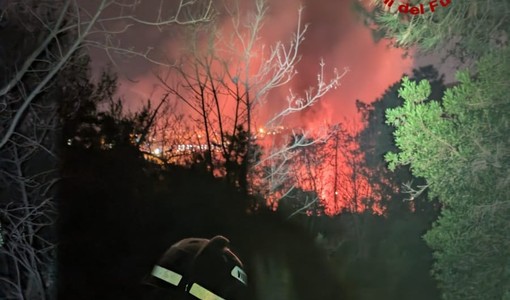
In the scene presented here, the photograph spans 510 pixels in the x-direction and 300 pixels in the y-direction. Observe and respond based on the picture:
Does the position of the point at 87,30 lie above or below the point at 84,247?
above

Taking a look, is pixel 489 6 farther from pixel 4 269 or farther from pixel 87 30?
pixel 4 269

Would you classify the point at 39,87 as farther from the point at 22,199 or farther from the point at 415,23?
the point at 415,23

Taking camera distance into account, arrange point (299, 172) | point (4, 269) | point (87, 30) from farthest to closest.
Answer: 1. point (4, 269)
2. point (299, 172)
3. point (87, 30)

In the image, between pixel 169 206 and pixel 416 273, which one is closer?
pixel 169 206

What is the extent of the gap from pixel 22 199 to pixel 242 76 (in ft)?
5.40

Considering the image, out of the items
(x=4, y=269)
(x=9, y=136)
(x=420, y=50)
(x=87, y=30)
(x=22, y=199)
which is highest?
(x=420, y=50)

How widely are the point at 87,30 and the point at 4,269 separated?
1.73 meters

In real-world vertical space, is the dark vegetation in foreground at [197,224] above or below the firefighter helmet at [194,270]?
above

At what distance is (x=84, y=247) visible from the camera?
102 inches

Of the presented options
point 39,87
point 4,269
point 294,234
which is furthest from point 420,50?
point 4,269

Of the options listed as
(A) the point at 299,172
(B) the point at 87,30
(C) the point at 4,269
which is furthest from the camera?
(C) the point at 4,269

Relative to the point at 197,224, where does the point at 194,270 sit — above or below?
below

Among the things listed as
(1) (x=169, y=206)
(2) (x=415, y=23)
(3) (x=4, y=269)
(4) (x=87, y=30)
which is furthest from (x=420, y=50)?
(3) (x=4, y=269)

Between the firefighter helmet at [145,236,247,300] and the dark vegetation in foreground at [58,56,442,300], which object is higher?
the dark vegetation in foreground at [58,56,442,300]
